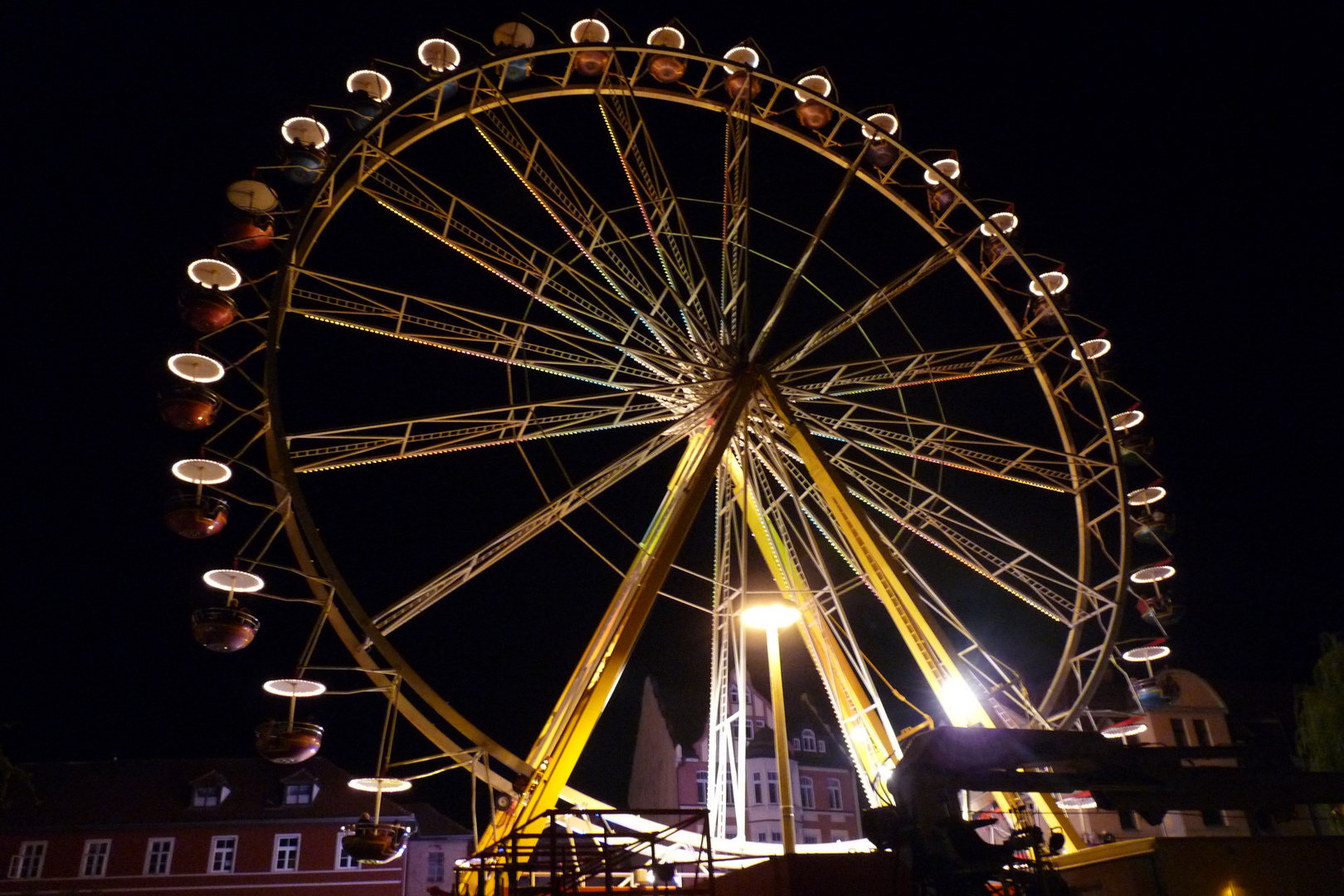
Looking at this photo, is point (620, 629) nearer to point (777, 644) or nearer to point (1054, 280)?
point (777, 644)

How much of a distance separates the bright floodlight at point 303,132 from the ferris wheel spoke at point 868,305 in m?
6.95

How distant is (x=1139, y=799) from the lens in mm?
8836

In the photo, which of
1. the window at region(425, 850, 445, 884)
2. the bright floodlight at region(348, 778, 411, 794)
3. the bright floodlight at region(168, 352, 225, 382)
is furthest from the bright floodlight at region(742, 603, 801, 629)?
the window at region(425, 850, 445, 884)

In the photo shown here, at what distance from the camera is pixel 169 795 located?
3731 centimetres

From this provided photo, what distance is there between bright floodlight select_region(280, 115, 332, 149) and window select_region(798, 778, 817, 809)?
33223mm

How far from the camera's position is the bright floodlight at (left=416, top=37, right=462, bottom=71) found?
1427 cm

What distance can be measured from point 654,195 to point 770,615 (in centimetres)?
650

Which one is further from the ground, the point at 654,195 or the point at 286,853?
the point at 654,195

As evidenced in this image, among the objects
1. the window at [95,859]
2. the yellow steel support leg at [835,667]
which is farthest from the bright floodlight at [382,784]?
the window at [95,859]

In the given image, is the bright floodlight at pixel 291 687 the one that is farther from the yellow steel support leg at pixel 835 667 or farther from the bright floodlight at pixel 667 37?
the bright floodlight at pixel 667 37

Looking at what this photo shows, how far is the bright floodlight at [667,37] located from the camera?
15.9 metres

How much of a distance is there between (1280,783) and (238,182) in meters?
13.5

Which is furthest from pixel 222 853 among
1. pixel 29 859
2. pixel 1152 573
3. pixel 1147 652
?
pixel 1152 573

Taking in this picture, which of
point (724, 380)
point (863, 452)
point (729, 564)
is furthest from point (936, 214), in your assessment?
point (729, 564)
